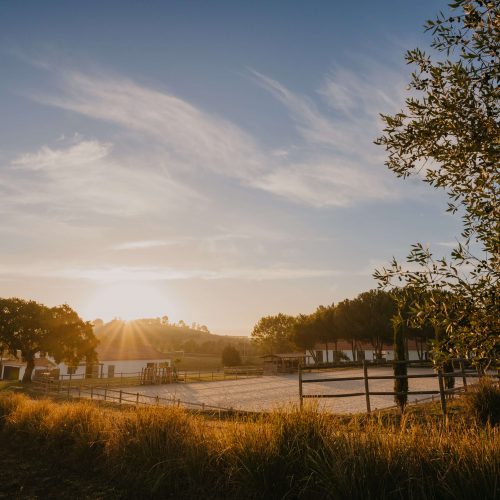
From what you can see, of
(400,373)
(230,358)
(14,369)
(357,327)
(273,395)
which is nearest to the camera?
(400,373)

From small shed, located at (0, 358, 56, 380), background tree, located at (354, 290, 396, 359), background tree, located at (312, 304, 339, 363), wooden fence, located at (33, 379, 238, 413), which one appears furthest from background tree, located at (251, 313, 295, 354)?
wooden fence, located at (33, 379, 238, 413)

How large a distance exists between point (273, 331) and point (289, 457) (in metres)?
93.5

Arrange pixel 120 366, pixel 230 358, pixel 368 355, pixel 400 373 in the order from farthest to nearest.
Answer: pixel 368 355 < pixel 230 358 < pixel 120 366 < pixel 400 373

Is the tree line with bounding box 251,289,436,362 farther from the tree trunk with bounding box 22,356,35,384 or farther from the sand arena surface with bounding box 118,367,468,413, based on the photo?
the tree trunk with bounding box 22,356,35,384

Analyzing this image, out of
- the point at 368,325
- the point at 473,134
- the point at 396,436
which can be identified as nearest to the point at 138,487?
the point at 396,436

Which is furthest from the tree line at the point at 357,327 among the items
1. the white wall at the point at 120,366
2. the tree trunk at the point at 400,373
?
the tree trunk at the point at 400,373

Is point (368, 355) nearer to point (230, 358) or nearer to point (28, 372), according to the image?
point (230, 358)

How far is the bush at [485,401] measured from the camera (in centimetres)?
1153

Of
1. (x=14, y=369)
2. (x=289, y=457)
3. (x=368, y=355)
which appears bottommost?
(x=14, y=369)

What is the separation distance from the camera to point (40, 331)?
41156 millimetres

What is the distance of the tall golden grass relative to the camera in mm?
5004

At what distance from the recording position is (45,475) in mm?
8312

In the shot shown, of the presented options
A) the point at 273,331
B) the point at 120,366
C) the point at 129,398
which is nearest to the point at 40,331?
the point at 129,398

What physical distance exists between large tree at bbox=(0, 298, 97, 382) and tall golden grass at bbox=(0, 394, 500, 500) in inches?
1396
